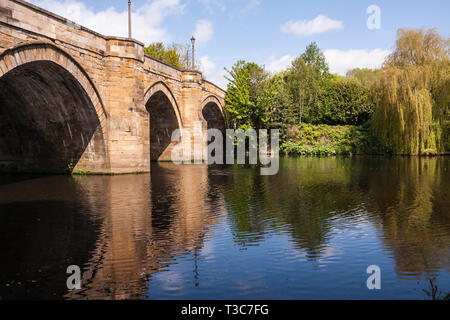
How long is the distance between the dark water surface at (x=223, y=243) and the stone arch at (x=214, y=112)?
79.4 feet

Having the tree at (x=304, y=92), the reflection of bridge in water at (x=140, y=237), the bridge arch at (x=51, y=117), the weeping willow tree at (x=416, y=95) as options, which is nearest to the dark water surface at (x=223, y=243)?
the reflection of bridge in water at (x=140, y=237)

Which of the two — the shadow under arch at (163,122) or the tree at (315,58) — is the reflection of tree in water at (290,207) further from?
the tree at (315,58)

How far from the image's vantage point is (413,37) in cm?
3191

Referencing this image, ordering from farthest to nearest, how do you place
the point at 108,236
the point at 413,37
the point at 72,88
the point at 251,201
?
the point at 413,37 → the point at 72,88 → the point at 251,201 → the point at 108,236

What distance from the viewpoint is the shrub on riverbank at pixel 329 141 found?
128 ft

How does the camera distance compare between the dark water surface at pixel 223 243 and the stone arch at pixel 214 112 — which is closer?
the dark water surface at pixel 223 243

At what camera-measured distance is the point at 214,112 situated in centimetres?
3847

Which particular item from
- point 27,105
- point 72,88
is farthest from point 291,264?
point 27,105

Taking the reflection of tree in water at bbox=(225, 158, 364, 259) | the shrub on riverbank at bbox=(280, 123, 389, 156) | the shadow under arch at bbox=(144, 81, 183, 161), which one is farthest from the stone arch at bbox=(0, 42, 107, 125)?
the shrub on riverbank at bbox=(280, 123, 389, 156)

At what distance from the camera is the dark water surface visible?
4.39 m

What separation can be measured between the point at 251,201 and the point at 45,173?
1167 cm

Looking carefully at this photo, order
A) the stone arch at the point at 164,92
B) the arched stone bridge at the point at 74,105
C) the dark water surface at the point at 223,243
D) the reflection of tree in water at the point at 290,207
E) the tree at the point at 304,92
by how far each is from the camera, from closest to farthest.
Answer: the dark water surface at the point at 223,243 < the reflection of tree in water at the point at 290,207 < the arched stone bridge at the point at 74,105 < the stone arch at the point at 164,92 < the tree at the point at 304,92

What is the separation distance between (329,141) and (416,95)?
12210mm
